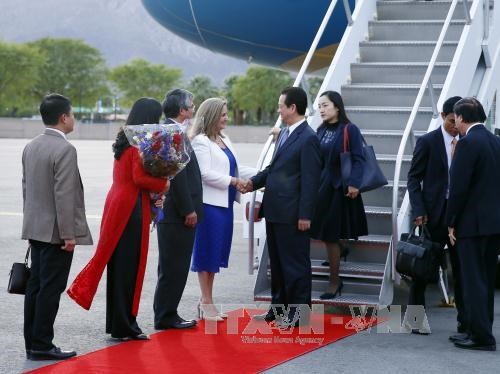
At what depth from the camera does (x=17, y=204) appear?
14.9 m

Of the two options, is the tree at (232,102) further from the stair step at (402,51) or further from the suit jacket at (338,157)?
the suit jacket at (338,157)

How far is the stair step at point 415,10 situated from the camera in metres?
9.23

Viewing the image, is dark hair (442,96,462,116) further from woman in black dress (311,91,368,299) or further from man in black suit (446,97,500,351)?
woman in black dress (311,91,368,299)

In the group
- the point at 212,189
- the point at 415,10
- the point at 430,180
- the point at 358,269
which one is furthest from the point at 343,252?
the point at 415,10

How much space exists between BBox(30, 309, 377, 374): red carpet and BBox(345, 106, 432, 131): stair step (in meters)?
2.03

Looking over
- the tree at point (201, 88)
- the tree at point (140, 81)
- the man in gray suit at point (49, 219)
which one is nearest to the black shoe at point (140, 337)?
the man in gray suit at point (49, 219)

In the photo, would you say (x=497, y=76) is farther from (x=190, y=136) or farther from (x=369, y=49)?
(x=190, y=136)

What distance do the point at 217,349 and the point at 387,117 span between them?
10.4 ft

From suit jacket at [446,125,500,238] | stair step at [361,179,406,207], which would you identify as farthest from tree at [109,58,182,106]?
suit jacket at [446,125,500,238]

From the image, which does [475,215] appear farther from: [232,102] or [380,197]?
[232,102]

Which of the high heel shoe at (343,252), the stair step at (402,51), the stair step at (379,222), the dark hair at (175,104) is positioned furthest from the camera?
the stair step at (402,51)

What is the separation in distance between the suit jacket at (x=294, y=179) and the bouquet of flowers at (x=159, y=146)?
0.90 metres

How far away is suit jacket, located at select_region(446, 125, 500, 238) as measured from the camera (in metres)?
5.70

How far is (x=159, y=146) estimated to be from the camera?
18.3ft
